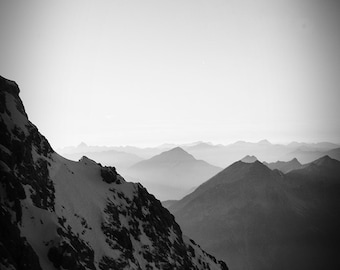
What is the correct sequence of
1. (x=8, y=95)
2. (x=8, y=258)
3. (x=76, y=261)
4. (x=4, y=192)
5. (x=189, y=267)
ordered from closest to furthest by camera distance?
(x=8, y=258), (x=4, y=192), (x=76, y=261), (x=8, y=95), (x=189, y=267)

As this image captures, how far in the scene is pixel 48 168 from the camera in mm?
75562

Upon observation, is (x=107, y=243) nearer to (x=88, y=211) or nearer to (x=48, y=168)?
(x=88, y=211)

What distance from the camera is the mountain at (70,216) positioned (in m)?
49.3

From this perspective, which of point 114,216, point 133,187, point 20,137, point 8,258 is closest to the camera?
point 8,258

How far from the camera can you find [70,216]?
6925cm

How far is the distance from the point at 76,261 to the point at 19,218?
14.1 m

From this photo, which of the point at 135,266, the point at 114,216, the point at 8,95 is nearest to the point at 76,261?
the point at 135,266

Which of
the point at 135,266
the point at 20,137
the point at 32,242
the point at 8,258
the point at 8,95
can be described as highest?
the point at 8,95

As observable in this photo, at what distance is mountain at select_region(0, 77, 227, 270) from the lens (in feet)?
162

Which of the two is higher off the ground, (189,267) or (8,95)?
(8,95)

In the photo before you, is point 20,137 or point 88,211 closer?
point 20,137

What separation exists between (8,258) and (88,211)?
3853cm

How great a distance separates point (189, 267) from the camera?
3538 inches

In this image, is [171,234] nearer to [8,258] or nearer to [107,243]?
[107,243]
